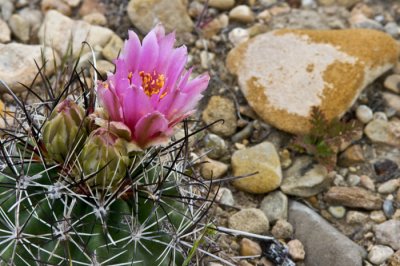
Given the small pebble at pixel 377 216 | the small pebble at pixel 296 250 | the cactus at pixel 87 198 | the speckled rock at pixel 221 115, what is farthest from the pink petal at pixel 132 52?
the small pebble at pixel 377 216

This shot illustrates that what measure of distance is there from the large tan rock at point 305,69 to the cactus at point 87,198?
55.4 inches

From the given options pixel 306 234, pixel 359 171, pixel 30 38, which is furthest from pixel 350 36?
pixel 30 38

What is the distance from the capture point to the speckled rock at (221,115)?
3166 mm

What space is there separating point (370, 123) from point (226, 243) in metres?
1.02

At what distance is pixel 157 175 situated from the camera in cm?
194

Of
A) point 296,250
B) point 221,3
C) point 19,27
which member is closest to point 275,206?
point 296,250

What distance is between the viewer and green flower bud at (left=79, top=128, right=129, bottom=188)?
170 centimetres

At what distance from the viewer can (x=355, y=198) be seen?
2.89 metres

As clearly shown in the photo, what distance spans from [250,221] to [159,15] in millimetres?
1375

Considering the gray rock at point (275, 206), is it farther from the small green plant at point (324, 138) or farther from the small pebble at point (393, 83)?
the small pebble at point (393, 83)

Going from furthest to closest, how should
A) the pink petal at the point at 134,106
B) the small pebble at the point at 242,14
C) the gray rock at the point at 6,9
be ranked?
the small pebble at the point at 242,14, the gray rock at the point at 6,9, the pink petal at the point at 134,106

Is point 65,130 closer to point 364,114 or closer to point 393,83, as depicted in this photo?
point 364,114

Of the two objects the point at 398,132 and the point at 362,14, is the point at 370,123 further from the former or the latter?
the point at 362,14

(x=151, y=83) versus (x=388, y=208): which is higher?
(x=151, y=83)
